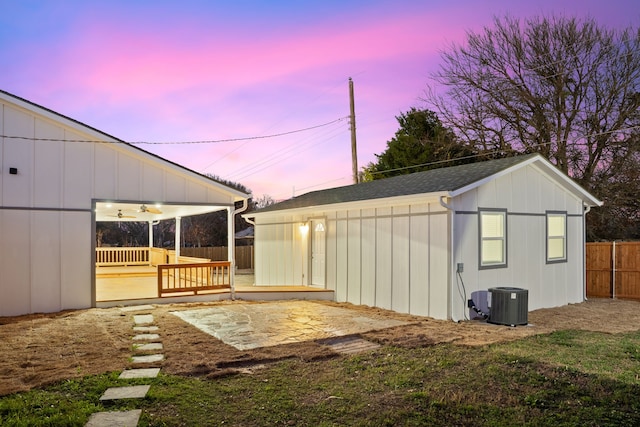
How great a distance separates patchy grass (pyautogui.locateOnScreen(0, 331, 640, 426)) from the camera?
412 cm

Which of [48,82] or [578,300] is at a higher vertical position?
[48,82]

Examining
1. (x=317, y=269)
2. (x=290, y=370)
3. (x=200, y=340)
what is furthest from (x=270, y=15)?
(x=290, y=370)

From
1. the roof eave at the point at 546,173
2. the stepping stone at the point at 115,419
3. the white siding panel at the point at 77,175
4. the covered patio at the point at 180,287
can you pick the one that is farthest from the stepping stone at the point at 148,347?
the roof eave at the point at 546,173

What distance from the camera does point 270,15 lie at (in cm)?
1313

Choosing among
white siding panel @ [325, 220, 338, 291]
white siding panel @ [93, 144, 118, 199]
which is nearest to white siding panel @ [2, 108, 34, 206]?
white siding panel @ [93, 144, 118, 199]

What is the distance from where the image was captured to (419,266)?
1000 centimetres

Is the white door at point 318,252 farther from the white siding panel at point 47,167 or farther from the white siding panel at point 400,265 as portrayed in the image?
the white siding panel at point 47,167

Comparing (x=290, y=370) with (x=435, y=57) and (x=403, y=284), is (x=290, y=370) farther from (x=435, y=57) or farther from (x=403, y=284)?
(x=435, y=57)

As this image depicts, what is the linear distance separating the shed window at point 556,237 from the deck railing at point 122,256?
15.1m

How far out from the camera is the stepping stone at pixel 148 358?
5.95m

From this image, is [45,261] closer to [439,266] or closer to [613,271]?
[439,266]

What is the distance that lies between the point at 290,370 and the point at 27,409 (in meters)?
2.73

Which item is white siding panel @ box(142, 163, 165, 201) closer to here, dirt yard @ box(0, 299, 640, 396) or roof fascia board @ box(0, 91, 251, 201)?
roof fascia board @ box(0, 91, 251, 201)

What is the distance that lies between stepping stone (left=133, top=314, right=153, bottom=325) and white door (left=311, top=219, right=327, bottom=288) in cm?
523
